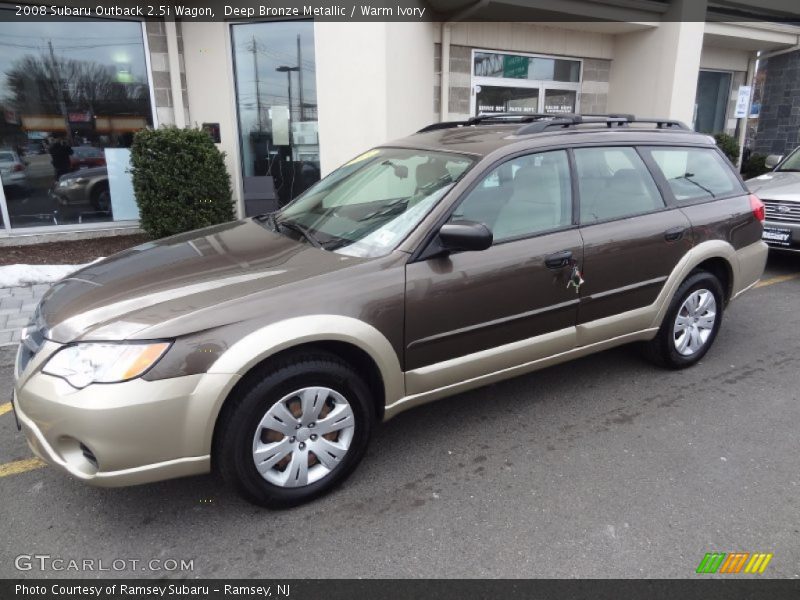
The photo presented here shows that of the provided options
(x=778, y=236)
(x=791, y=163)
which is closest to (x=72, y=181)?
(x=778, y=236)

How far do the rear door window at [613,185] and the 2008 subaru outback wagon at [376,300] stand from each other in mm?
14

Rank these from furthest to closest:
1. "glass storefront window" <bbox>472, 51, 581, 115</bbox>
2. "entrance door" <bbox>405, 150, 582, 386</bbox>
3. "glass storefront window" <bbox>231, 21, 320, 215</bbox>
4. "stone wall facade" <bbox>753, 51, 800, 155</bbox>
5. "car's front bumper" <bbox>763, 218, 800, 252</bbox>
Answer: "stone wall facade" <bbox>753, 51, 800, 155</bbox> < "glass storefront window" <bbox>472, 51, 581, 115</bbox> < "glass storefront window" <bbox>231, 21, 320, 215</bbox> < "car's front bumper" <bbox>763, 218, 800, 252</bbox> < "entrance door" <bbox>405, 150, 582, 386</bbox>

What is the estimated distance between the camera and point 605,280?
358 cm

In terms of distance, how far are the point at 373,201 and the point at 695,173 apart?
2.38 metres

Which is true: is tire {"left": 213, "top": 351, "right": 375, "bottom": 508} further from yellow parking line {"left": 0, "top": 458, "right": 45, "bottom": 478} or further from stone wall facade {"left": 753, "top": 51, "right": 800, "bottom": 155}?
stone wall facade {"left": 753, "top": 51, "right": 800, "bottom": 155}

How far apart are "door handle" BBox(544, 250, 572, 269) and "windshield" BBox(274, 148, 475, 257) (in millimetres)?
680

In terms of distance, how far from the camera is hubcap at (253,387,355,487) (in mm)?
2633

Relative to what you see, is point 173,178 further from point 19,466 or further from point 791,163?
point 791,163

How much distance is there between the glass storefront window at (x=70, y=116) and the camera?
7898 mm

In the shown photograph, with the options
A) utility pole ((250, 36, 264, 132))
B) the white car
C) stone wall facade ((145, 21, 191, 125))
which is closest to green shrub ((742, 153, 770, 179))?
utility pole ((250, 36, 264, 132))

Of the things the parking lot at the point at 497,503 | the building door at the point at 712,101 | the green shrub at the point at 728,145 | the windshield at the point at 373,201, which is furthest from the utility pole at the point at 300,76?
the building door at the point at 712,101
